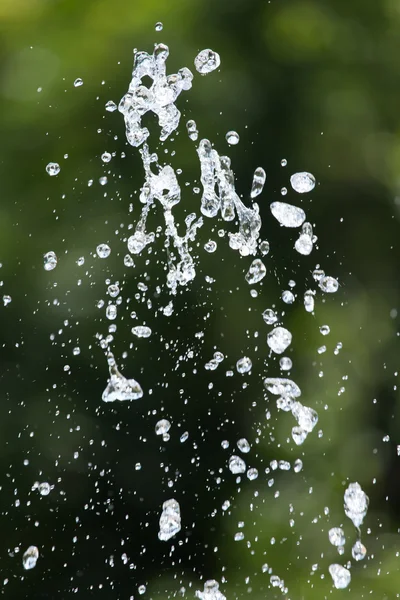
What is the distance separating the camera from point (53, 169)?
2.78 m

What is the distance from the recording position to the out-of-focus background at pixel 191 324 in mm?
2824

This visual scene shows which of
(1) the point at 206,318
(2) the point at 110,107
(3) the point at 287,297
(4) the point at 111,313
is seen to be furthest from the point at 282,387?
(2) the point at 110,107

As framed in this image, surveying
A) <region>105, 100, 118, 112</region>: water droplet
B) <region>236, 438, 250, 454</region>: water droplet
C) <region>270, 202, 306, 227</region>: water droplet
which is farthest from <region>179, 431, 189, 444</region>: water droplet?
<region>105, 100, 118, 112</region>: water droplet

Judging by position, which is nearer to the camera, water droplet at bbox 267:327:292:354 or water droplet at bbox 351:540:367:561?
water droplet at bbox 267:327:292:354

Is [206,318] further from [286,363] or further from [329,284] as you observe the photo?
[329,284]

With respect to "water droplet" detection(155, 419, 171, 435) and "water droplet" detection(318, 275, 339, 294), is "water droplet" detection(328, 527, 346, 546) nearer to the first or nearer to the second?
"water droplet" detection(155, 419, 171, 435)

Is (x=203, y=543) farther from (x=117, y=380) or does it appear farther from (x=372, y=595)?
(x=117, y=380)

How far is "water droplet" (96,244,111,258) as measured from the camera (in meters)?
2.74

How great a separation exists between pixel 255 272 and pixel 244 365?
1.11 feet

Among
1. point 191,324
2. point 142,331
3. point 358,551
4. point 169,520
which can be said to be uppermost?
point 142,331

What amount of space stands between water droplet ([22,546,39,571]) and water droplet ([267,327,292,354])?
1020 mm

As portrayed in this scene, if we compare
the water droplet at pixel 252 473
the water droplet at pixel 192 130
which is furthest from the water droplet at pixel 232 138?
the water droplet at pixel 252 473

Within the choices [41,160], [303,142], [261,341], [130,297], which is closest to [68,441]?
[130,297]

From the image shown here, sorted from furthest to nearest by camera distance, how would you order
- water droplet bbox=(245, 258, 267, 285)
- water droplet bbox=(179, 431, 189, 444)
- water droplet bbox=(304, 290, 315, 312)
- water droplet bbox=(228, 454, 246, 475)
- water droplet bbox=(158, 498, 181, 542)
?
water droplet bbox=(304, 290, 315, 312)
water droplet bbox=(228, 454, 246, 475)
water droplet bbox=(179, 431, 189, 444)
water droplet bbox=(245, 258, 267, 285)
water droplet bbox=(158, 498, 181, 542)
